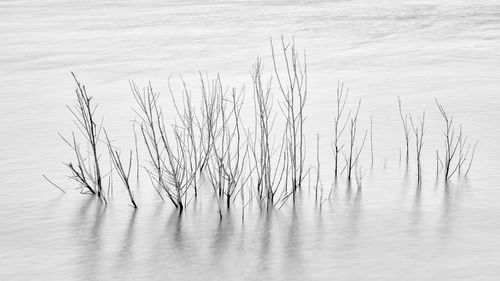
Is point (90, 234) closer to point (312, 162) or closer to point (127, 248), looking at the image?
point (127, 248)

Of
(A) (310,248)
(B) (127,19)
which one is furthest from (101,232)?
(B) (127,19)

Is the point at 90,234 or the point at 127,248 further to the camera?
the point at 90,234

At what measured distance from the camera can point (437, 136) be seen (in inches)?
189

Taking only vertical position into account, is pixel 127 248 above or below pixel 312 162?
below

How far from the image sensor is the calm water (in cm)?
323

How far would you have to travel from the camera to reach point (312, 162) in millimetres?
4332

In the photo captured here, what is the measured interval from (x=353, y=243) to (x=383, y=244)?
121mm

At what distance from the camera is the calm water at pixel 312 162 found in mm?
3232

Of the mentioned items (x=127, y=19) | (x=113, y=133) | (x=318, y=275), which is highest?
(x=127, y=19)

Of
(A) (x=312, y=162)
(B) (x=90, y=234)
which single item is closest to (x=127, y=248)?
(B) (x=90, y=234)

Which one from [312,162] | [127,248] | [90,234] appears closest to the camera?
[127,248]

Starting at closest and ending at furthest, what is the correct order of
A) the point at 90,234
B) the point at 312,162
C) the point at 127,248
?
the point at 127,248, the point at 90,234, the point at 312,162

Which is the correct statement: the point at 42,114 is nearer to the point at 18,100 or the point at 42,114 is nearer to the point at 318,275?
the point at 18,100

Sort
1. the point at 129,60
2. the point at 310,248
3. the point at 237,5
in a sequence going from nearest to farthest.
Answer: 1. the point at 310,248
2. the point at 129,60
3. the point at 237,5
